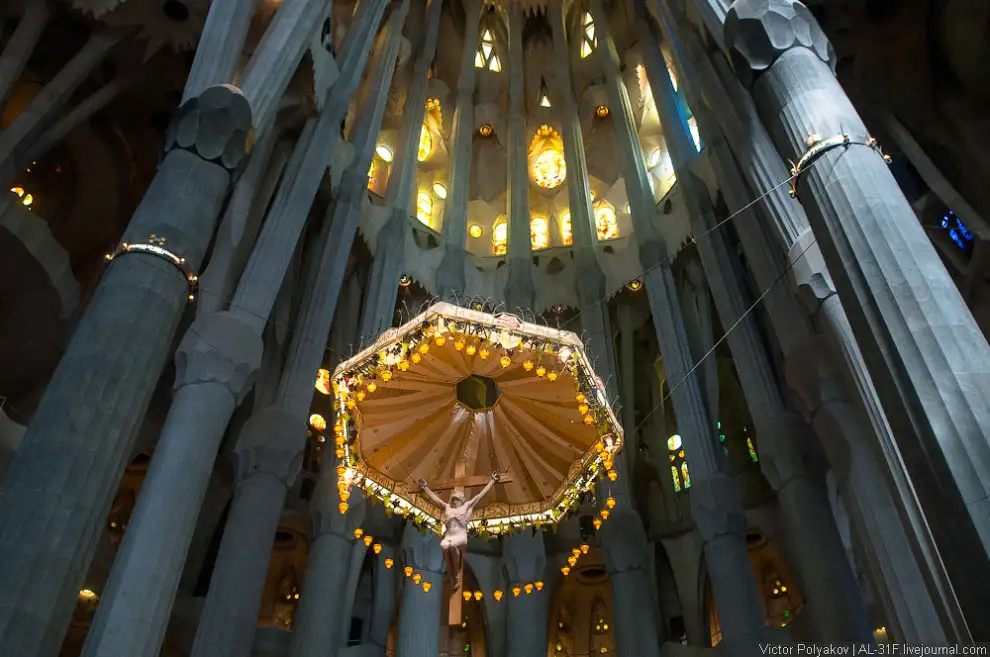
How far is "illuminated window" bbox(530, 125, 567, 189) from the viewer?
77.4 feet

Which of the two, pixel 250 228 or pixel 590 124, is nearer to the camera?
pixel 250 228

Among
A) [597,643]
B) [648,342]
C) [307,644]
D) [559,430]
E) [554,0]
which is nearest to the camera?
[559,430]

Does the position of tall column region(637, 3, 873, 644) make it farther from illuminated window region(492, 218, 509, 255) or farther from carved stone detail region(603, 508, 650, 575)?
illuminated window region(492, 218, 509, 255)

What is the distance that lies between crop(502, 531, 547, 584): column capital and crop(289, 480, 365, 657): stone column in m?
3.33

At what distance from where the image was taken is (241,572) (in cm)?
1038

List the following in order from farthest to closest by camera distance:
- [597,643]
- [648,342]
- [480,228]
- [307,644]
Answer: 1. [480,228]
2. [648,342]
3. [597,643]
4. [307,644]

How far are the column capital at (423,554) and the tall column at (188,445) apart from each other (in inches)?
121

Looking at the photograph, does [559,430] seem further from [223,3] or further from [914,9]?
[914,9]

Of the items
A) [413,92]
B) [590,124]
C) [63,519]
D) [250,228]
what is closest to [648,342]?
[590,124]

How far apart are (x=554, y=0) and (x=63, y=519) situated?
73.4 feet

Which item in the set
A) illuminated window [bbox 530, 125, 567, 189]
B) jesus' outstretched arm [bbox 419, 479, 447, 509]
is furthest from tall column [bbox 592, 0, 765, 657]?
jesus' outstretched arm [bbox 419, 479, 447, 509]

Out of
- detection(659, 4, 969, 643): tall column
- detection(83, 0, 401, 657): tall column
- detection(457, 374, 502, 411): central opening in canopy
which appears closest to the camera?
detection(83, 0, 401, 657): tall column

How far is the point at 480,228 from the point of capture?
22359mm

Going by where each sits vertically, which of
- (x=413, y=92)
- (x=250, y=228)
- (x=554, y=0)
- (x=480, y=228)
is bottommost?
(x=250, y=228)
